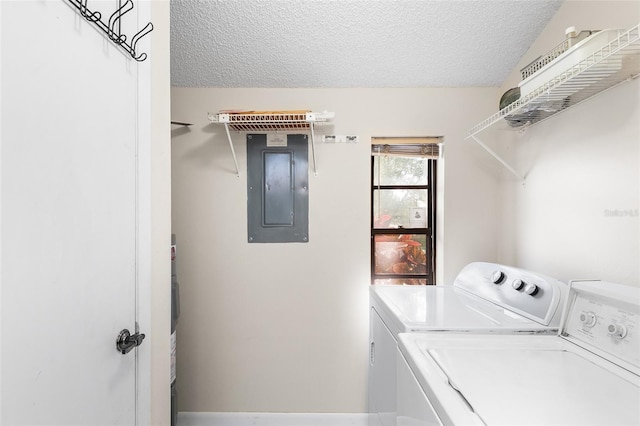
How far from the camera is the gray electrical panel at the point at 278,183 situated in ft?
6.73

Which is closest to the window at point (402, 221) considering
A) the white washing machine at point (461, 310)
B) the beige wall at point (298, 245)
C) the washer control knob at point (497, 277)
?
the beige wall at point (298, 245)

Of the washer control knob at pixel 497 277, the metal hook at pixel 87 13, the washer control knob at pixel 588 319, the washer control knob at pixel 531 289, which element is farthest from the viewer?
the washer control knob at pixel 497 277

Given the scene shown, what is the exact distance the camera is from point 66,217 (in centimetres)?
78

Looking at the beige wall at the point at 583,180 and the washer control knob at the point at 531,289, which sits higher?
the beige wall at the point at 583,180

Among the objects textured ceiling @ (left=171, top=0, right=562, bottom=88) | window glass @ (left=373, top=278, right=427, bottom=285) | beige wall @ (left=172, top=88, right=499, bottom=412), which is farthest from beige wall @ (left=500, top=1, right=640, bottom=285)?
window glass @ (left=373, top=278, right=427, bottom=285)

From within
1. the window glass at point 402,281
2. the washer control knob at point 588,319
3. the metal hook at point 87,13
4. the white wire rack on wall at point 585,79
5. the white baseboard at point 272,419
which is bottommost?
the white baseboard at point 272,419

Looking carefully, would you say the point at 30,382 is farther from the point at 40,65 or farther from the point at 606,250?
the point at 606,250

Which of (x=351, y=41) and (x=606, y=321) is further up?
(x=351, y=41)

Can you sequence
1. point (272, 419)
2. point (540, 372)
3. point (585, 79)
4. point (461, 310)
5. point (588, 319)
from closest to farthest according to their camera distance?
point (540, 372)
point (588, 319)
point (585, 79)
point (461, 310)
point (272, 419)

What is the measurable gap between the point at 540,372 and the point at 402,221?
1432 mm

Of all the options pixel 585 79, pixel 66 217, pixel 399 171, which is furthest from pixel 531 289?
pixel 66 217

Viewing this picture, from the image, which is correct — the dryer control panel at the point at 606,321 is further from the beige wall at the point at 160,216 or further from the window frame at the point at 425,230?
the beige wall at the point at 160,216

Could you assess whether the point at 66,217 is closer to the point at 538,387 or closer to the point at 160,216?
the point at 160,216

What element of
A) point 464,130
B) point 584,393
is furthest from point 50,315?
point 464,130
